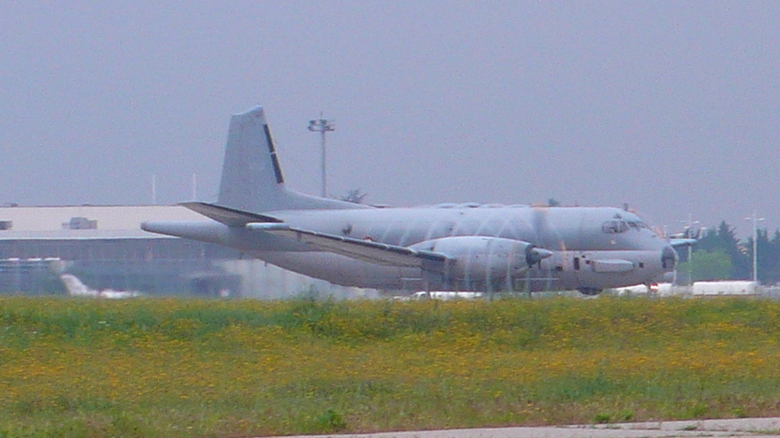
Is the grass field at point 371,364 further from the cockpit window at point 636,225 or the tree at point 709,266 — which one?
the tree at point 709,266

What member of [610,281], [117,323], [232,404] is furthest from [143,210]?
[232,404]

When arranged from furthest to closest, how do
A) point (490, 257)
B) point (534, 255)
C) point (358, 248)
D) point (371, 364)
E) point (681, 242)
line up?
point (681, 242) → point (358, 248) → point (534, 255) → point (490, 257) → point (371, 364)

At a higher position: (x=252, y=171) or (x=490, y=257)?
(x=252, y=171)

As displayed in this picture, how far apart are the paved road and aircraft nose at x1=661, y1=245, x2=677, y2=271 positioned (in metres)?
19.4

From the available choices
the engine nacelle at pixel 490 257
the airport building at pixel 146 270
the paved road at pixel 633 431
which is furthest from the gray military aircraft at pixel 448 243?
the paved road at pixel 633 431

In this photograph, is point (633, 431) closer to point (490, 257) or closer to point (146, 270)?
point (490, 257)

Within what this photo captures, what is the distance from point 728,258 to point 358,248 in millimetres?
33584

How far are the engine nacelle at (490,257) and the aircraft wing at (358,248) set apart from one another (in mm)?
437

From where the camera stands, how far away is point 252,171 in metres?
36.7

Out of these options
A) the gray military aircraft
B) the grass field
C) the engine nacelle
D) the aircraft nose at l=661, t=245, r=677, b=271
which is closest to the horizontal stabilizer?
the gray military aircraft

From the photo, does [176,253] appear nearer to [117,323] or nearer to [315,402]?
[117,323]

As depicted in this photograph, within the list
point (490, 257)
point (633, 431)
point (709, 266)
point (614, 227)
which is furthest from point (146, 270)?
point (709, 266)

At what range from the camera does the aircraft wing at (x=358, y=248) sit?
30906 mm

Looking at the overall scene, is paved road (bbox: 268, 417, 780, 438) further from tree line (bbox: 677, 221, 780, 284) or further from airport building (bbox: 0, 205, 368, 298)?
tree line (bbox: 677, 221, 780, 284)
